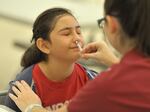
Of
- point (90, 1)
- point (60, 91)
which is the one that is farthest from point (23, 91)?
point (90, 1)

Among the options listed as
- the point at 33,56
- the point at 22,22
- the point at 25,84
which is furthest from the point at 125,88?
the point at 22,22

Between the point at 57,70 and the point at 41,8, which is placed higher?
the point at 57,70

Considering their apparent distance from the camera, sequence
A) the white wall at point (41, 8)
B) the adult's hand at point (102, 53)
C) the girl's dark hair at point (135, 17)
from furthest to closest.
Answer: the white wall at point (41, 8), the adult's hand at point (102, 53), the girl's dark hair at point (135, 17)

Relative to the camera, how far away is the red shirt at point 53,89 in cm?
150

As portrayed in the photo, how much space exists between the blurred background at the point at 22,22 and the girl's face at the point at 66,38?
6.39 feet

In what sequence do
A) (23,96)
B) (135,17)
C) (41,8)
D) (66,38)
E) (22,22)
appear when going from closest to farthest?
1. (135,17)
2. (23,96)
3. (66,38)
4. (22,22)
5. (41,8)

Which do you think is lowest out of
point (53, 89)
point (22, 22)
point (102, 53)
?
point (22, 22)

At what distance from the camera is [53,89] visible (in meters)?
1.51

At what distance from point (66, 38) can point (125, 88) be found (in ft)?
1.63

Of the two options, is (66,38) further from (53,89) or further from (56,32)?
(53,89)

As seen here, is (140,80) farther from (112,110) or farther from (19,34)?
(19,34)

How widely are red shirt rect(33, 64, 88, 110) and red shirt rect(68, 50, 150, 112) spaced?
461 mm

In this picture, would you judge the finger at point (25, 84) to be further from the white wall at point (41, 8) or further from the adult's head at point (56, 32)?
the white wall at point (41, 8)

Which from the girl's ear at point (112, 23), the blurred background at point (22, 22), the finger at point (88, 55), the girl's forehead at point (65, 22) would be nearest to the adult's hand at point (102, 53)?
the finger at point (88, 55)
